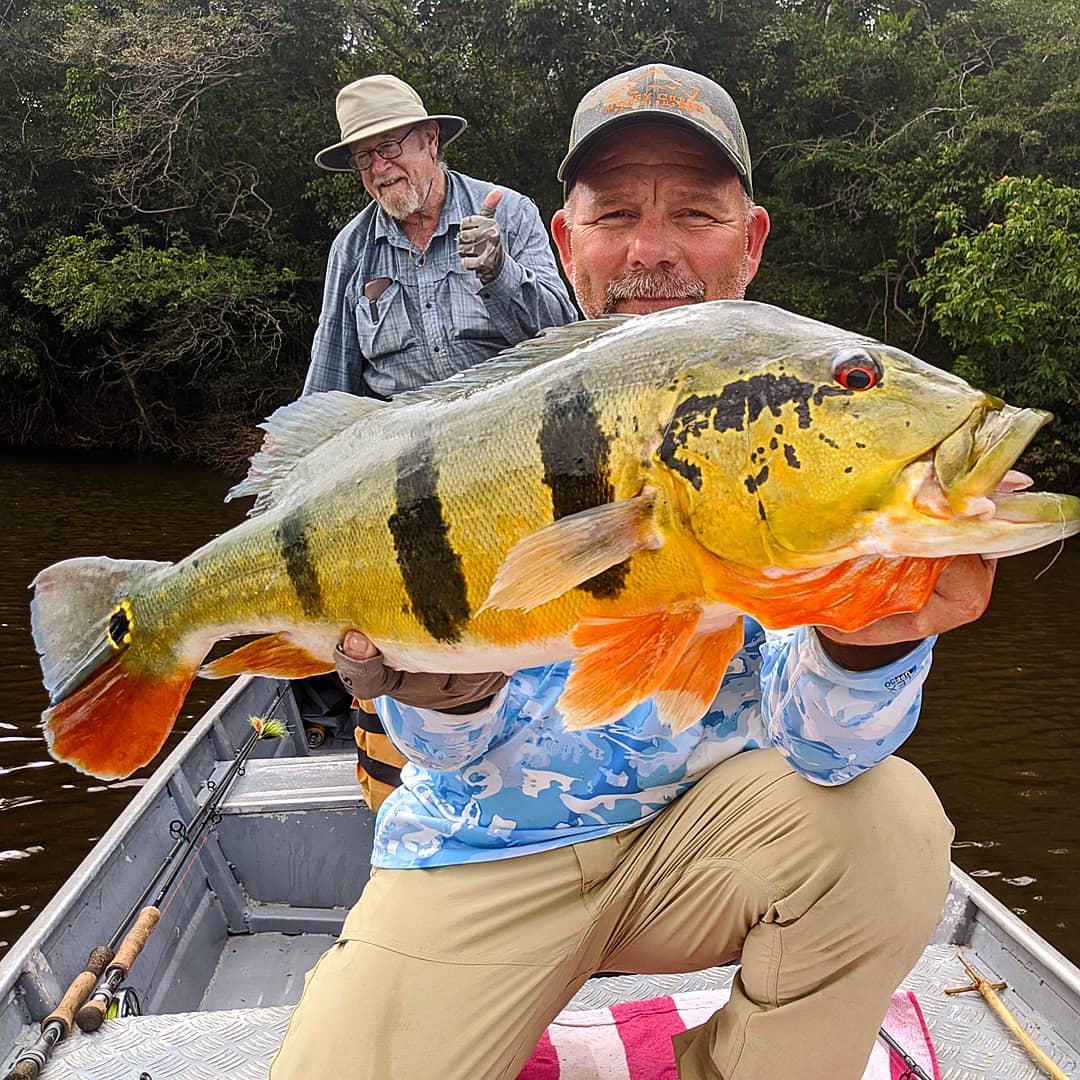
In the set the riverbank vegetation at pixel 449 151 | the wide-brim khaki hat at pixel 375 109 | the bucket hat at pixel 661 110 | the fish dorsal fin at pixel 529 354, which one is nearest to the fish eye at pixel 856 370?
the fish dorsal fin at pixel 529 354

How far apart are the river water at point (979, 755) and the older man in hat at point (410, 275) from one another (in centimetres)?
226

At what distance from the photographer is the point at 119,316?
19.0 metres

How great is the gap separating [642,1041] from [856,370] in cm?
209

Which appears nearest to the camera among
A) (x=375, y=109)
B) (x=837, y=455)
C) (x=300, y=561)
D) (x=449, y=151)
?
(x=837, y=455)

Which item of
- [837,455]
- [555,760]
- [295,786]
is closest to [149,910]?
[295,786]

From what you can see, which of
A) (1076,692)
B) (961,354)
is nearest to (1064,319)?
(961,354)

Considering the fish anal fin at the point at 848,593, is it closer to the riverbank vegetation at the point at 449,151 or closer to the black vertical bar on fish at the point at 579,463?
the black vertical bar on fish at the point at 579,463

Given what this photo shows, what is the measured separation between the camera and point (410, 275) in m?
4.16

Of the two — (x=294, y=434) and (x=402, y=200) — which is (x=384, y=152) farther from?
(x=294, y=434)

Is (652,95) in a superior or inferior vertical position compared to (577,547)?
superior

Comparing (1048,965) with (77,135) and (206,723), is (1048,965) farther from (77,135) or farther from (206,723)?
(77,135)

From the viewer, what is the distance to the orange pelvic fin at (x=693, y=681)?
1.53m

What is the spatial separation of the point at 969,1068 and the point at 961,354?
617 inches

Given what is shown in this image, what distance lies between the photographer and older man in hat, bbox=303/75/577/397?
403 centimetres
